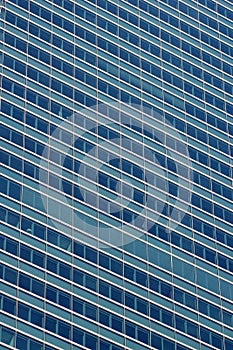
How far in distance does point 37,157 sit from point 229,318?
2379cm

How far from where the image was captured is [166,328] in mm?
130500

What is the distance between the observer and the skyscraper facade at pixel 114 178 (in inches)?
4951

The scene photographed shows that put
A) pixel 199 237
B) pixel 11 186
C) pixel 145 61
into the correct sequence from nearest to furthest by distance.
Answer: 1. pixel 11 186
2. pixel 199 237
3. pixel 145 61

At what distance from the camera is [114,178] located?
456ft

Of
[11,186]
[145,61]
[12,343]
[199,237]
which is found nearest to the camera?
[12,343]

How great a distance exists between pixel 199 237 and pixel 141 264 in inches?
399

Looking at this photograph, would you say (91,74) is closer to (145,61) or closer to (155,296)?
(145,61)

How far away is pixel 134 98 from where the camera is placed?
486 feet

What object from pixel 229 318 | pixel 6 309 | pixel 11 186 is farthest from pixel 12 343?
pixel 229 318

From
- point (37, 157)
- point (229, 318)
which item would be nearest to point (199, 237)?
point (229, 318)

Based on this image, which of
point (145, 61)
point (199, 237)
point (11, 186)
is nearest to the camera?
point (11, 186)

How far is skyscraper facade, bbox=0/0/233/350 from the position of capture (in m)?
126

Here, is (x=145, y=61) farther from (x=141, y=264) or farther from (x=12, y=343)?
(x=12, y=343)

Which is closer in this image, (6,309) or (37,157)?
(6,309)
